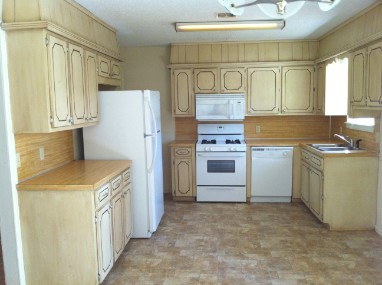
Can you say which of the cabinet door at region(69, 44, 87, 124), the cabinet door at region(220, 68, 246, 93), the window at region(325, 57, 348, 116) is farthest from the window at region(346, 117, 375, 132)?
the cabinet door at region(69, 44, 87, 124)

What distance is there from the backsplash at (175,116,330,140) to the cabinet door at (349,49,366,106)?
1619mm

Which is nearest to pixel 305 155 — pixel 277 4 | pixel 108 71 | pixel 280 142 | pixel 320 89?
pixel 280 142

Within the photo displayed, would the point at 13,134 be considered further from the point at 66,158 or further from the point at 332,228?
the point at 332,228

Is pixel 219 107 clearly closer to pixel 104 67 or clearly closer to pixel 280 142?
pixel 280 142

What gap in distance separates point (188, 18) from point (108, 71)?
3.75ft

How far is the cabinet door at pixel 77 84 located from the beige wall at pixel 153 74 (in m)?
2.39

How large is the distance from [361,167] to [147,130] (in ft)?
8.26

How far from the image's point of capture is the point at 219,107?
5312mm

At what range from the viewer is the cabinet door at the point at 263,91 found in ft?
17.4

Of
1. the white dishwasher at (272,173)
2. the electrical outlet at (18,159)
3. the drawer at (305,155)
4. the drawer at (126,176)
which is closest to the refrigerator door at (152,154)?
the drawer at (126,176)

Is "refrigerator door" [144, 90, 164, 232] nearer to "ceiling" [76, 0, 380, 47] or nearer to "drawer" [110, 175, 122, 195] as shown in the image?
"drawer" [110, 175, 122, 195]

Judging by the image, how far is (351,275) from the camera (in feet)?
10.0

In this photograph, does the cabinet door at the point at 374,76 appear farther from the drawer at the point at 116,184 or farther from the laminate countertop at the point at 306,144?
the drawer at the point at 116,184

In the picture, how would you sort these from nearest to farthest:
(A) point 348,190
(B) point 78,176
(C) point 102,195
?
(C) point 102,195 → (B) point 78,176 → (A) point 348,190
